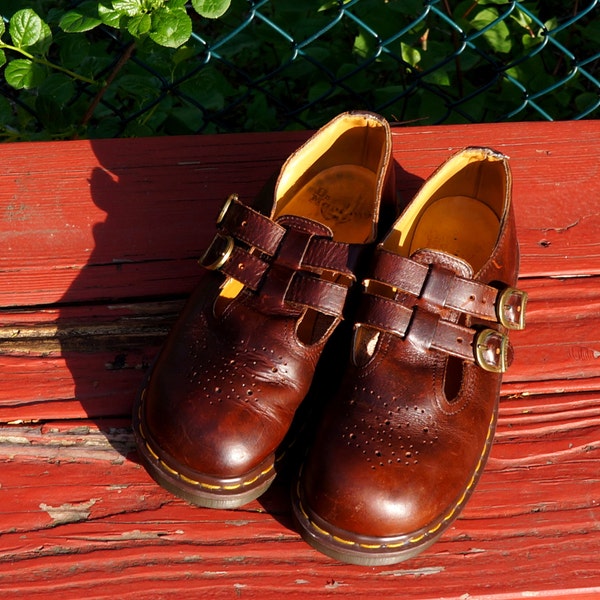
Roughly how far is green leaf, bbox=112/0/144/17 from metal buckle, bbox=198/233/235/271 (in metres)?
0.55

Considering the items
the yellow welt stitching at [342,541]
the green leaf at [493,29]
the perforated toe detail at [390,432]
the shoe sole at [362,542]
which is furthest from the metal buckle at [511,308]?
the green leaf at [493,29]

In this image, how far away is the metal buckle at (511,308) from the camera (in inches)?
52.5

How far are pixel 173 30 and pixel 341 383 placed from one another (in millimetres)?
816

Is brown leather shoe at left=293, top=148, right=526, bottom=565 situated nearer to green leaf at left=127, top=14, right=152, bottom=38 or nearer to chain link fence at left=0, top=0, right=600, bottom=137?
green leaf at left=127, top=14, right=152, bottom=38

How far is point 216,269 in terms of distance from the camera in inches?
55.4

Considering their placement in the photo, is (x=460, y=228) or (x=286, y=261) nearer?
(x=286, y=261)

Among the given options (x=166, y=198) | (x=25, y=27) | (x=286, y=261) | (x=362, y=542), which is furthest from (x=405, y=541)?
(x=25, y=27)

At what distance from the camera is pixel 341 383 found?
1349 mm

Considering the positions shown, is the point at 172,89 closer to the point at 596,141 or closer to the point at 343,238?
the point at 343,238

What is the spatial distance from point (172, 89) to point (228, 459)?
3.67 ft

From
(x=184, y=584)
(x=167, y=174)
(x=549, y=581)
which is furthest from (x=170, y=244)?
(x=549, y=581)

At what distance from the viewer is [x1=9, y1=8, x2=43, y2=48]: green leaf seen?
1.69 m

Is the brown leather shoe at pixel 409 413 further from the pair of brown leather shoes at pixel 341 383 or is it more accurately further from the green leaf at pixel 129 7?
the green leaf at pixel 129 7

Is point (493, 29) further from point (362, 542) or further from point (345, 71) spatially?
point (362, 542)
